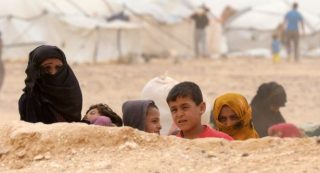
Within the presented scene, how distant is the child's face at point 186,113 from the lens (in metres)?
4.99

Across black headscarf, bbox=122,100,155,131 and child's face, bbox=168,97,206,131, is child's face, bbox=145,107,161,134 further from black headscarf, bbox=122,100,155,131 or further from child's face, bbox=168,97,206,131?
child's face, bbox=168,97,206,131

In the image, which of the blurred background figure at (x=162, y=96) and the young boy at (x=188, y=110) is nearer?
the young boy at (x=188, y=110)

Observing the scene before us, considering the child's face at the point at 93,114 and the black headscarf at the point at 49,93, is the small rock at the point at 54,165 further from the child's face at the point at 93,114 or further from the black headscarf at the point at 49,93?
the child's face at the point at 93,114

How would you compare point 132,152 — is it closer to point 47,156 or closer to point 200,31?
point 47,156

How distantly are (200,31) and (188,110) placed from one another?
19458 millimetres

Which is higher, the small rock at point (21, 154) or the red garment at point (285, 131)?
the small rock at point (21, 154)

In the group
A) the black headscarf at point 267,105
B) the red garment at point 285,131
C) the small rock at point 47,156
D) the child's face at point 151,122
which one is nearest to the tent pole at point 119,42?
the black headscarf at point 267,105

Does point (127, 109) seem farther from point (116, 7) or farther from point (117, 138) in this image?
point (116, 7)

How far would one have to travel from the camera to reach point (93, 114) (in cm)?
552

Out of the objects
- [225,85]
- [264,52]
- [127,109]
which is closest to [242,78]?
[225,85]

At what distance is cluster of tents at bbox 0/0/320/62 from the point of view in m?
23.4

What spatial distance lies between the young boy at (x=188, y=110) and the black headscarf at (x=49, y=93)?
1.75 ft

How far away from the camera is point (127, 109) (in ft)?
18.1

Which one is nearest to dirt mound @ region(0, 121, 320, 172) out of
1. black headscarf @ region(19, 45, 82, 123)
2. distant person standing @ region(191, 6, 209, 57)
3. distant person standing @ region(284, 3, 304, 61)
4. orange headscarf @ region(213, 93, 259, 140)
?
black headscarf @ region(19, 45, 82, 123)
